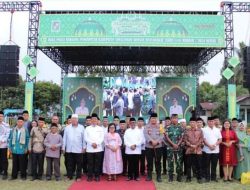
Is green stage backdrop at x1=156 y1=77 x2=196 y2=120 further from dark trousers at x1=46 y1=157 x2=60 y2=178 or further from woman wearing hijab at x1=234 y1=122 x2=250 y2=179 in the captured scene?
dark trousers at x1=46 y1=157 x2=60 y2=178

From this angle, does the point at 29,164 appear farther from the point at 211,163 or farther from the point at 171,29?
the point at 171,29

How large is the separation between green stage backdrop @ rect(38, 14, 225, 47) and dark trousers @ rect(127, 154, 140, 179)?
865 centimetres

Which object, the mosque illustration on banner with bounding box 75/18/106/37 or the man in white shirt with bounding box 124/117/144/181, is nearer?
the man in white shirt with bounding box 124/117/144/181

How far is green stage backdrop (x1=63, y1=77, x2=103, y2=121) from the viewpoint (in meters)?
22.0

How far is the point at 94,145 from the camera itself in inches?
319

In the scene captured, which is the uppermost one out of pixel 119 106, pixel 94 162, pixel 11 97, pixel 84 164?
pixel 11 97

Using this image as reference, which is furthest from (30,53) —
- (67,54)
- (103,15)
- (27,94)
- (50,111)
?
(50,111)

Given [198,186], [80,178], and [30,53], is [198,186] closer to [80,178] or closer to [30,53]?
[80,178]

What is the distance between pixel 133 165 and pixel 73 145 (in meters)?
1.33

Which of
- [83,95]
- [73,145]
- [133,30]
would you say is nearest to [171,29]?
[133,30]

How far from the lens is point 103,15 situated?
16672mm

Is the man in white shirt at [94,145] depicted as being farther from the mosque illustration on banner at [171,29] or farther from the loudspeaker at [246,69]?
the mosque illustration on banner at [171,29]

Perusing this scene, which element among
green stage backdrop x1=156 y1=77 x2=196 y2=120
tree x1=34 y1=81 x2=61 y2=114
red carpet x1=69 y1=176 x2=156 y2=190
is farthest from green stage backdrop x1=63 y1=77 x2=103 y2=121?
tree x1=34 y1=81 x2=61 y2=114

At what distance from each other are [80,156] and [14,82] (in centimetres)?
754
